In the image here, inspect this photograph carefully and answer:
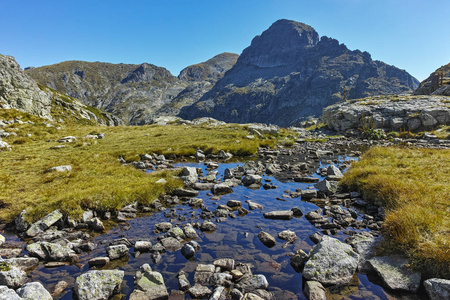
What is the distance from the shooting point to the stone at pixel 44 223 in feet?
34.5

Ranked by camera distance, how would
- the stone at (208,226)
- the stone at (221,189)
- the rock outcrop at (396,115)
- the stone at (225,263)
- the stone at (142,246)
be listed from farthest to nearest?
the rock outcrop at (396,115) → the stone at (221,189) → the stone at (208,226) → the stone at (142,246) → the stone at (225,263)

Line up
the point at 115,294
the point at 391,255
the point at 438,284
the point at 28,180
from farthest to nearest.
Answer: the point at 28,180
the point at 391,255
the point at 115,294
the point at 438,284

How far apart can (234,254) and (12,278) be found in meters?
7.41

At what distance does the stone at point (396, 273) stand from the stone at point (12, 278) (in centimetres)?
1173

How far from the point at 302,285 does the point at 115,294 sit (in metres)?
6.04

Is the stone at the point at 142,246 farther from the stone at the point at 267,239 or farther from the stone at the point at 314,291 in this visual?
the stone at the point at 314,291

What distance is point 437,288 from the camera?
6234 millimetres

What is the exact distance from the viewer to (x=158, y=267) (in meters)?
8.42

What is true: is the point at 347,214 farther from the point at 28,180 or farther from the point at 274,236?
the point at 28,180

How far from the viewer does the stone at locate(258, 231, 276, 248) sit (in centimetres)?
999

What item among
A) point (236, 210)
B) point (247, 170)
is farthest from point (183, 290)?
point (247, 170)

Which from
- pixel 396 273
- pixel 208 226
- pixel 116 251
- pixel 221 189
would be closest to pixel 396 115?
pixel 221 189

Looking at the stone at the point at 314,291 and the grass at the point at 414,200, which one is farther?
the grass at the point at 414,200

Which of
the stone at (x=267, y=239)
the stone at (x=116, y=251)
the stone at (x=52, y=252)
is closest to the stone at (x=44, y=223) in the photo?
the stone at (x=52, y=252)
